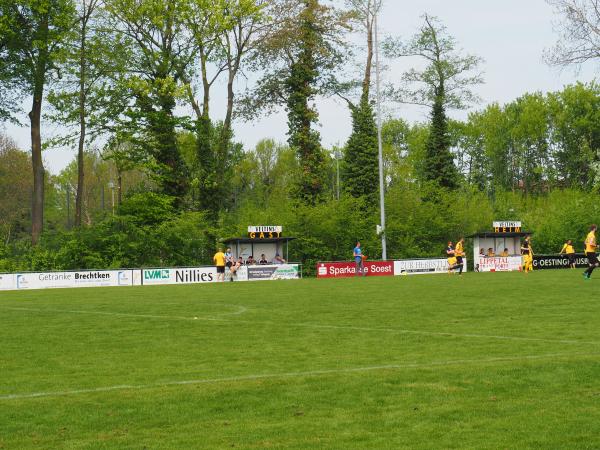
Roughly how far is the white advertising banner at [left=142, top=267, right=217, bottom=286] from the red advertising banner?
331 inches

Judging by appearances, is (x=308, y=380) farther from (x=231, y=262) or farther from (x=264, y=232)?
(x=264, y=232)

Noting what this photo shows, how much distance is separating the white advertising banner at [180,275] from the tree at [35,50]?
1234 centimetres

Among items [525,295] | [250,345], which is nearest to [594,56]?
[525,295]

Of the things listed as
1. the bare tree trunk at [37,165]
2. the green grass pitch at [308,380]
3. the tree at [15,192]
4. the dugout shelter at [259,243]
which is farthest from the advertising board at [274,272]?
the tree at [15,192]

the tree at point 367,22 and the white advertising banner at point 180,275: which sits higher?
the tree at point 367,22

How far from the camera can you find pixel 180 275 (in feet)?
157

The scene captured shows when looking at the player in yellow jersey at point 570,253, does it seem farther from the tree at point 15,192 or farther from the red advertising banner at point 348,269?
the tree at point 15,192

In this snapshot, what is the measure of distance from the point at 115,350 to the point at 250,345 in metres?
2.34

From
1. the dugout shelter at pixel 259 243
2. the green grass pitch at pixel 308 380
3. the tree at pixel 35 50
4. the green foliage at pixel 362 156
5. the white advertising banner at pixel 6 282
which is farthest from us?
the green foliage at pixel 362 156

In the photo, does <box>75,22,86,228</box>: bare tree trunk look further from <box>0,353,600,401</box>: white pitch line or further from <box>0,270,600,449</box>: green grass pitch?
<box>0,353,600,401</box>: white pitch line

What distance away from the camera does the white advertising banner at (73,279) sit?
43844 mm

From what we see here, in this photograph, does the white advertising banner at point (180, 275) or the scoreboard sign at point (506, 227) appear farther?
the scoreboard sign at point (506, 227)

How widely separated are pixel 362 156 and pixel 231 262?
2417cm

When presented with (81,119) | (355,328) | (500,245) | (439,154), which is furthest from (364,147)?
(355,328)
